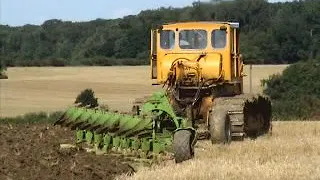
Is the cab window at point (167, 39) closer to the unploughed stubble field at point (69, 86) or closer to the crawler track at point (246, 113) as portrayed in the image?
the crawler track at point (246, 113)

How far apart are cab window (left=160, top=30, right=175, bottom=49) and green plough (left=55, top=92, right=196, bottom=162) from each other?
6.97ft

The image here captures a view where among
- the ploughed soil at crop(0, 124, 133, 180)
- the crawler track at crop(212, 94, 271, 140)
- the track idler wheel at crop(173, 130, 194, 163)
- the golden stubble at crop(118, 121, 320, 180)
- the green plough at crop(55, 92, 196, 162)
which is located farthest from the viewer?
the crawler track at crop(212, 94, 271, 140)

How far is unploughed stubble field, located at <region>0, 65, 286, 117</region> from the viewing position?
1825 inches

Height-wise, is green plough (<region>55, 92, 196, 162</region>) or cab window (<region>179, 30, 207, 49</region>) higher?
cab window (<region>179, 30, 207, 49</region>)

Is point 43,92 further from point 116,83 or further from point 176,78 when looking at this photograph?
point 176,78

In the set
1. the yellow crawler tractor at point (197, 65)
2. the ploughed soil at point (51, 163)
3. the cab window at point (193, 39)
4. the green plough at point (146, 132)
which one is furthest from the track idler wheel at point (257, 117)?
the ploughed soil at point (51, 163)

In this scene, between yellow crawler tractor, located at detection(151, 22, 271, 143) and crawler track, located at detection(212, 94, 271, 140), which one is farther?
yellow crawler tractor, located at detection(151, 22, 271, 143)

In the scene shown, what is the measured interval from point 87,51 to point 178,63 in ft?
246

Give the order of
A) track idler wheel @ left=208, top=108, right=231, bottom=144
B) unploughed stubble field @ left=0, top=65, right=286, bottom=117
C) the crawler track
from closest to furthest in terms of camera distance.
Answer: track idler wheel @ left=208, top=108, right=231, bottom=144
the crawler track
unploughed stubble field @ left=0, top=65, right=286, bottom=117

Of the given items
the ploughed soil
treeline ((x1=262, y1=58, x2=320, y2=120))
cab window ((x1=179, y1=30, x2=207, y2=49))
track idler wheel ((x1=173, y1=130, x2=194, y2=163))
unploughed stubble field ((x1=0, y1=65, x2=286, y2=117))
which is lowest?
unploughed stubble field ((x1=0, y1=65, x2=286, y2=117))

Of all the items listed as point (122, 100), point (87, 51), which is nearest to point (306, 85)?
point (122, 100)

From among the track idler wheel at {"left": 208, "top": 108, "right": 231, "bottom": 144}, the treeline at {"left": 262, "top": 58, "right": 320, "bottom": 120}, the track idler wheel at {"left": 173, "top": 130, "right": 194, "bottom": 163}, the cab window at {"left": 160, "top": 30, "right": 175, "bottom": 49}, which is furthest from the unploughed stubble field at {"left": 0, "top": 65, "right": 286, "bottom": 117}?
the track idler wheel at {"left": 173, "top": 130, "right": 194, "bottom": 163}

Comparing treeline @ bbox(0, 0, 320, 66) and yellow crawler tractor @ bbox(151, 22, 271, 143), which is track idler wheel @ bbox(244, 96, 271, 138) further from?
treeline @ bbox(0, 0, 320, 66)

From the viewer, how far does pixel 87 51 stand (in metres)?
89.2
